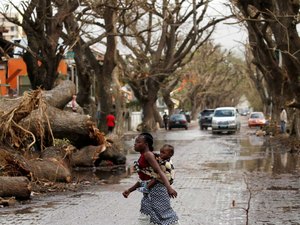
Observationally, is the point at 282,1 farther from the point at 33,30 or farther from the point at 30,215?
the point at 30,215

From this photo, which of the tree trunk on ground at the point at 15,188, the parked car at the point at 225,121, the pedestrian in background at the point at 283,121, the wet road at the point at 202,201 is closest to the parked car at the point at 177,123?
the parked car at the point at 225,121

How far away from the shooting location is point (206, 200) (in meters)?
12.9

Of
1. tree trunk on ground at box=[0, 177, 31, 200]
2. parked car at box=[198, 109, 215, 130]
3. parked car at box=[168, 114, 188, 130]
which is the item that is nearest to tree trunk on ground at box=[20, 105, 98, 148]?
tree trunk on ground at box=[0, 177, 31, 200]

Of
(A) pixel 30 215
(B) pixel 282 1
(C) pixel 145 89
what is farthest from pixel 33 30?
(C) pixel 145 89

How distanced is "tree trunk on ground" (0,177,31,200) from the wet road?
0.26m

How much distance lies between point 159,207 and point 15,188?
18.1 ft

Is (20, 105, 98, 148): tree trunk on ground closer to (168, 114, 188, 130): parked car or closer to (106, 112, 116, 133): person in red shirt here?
(106, 112, 116, 133): person in red shirt

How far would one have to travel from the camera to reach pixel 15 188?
12.7 m

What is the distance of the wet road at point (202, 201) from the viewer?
10680mm

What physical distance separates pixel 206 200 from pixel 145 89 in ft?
123

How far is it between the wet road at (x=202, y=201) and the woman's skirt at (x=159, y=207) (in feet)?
7.49

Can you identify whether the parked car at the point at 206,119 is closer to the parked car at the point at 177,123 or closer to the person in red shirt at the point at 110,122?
the parked car at the point at 177,123

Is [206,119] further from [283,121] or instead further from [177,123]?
[283,121]

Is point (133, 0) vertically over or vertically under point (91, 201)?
over
